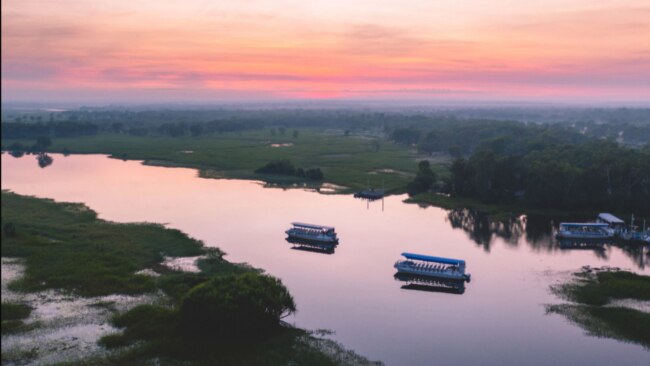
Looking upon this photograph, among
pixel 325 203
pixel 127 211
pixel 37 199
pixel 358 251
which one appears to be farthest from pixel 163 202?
pixel 358 251

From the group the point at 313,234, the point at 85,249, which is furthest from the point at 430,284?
the point at 85,249

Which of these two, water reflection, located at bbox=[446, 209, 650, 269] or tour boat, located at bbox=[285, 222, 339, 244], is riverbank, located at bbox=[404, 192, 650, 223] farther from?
tour boat, located at bbox=[285, 222, 339, 244]

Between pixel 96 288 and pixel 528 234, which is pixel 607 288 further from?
pixel 96 288

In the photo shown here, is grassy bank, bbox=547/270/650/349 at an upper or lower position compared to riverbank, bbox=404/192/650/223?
lower

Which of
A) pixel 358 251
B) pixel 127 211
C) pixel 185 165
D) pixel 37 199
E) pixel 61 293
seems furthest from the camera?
pixel 185 165

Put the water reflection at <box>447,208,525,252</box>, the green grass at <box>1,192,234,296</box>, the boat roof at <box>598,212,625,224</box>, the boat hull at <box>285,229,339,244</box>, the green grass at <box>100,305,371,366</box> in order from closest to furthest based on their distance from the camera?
the green grass at <box>100,305,371,366</box>, the green grass at <box>1,192,234,296</box>, the boat hull at <box>285,229,339,244</box>, the water reflection at <box>447,208,525,252</box>, the boat roof at <box>598,212,625,224</box>

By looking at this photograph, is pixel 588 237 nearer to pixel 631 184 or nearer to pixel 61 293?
pixel 631 184

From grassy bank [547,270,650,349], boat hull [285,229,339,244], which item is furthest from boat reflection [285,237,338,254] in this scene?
grassy bank [547,270,650,349]
